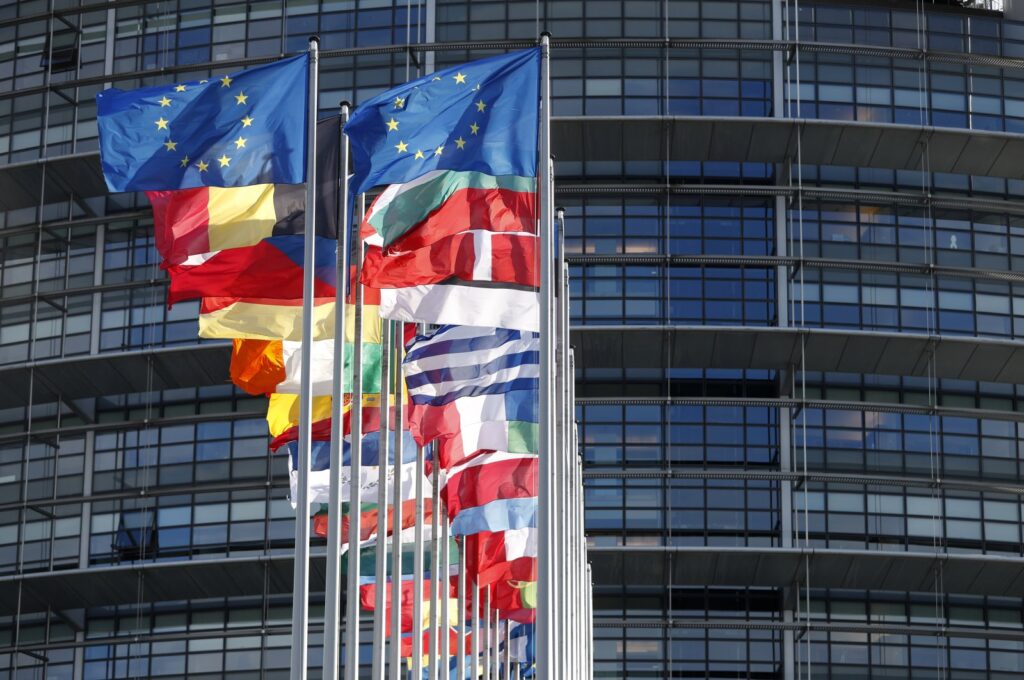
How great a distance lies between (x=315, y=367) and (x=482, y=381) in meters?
2.56

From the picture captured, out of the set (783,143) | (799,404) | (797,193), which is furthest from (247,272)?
(783,143)

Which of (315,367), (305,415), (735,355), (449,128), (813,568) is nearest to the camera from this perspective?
(305,415)

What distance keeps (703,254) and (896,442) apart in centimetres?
970

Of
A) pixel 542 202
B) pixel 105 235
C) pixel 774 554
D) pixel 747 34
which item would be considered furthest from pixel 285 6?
pixel 542 202

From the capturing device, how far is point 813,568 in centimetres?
6181

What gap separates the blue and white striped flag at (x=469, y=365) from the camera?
2573cm

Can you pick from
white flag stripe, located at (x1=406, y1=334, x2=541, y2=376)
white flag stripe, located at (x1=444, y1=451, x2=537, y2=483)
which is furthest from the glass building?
white flag stripe, located at (x1=406, y1=334, x2=541, y2=376)

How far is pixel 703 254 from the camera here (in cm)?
6519

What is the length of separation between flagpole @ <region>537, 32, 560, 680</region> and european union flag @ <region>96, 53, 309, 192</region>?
3111 millimetres

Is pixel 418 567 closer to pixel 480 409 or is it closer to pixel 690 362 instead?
pixel 480 409

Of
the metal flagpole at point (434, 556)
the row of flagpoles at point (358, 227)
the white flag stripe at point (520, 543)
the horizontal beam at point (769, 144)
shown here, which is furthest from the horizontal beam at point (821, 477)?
the row of flagpoles at point (358, 227)

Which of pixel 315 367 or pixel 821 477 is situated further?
pixel 821 477

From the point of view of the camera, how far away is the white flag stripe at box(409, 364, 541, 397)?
Answer: 1012 inches

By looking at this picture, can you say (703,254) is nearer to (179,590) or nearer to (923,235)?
(923,235)
